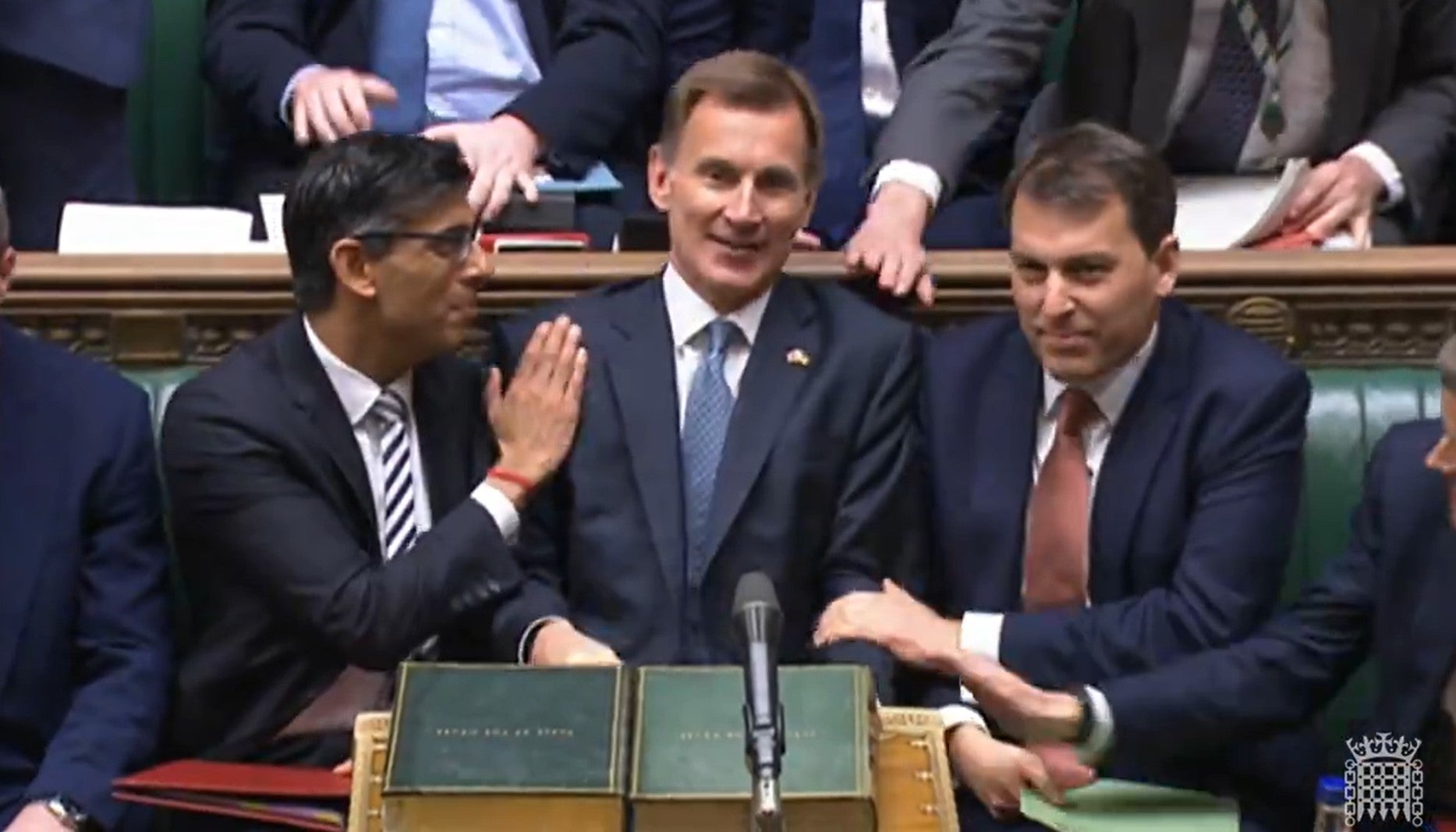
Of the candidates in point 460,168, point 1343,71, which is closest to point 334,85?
point 460,168

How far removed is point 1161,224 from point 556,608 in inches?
30.9

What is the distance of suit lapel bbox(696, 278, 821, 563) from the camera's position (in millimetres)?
2836

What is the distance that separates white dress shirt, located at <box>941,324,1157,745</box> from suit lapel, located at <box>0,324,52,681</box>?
1.00 meters

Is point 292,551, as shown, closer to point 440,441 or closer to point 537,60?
point 440,441

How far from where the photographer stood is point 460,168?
113 inches

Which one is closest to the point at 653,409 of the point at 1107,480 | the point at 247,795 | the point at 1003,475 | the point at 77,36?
the point at 1003,475

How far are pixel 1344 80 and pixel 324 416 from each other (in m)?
1.50

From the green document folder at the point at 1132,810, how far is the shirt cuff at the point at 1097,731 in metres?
0.04

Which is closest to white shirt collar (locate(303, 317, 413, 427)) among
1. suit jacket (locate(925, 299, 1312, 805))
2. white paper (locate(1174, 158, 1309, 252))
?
suit jacket (locate(925, 299, 1312, 805))

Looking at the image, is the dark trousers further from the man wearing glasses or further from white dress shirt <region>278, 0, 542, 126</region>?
the man wearing glasses

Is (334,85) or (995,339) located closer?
(995,339)

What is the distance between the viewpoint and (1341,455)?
Answer: 3252 millimetres

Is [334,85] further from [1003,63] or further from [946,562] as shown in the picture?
[946,562]

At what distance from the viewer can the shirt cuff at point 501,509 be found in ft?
9.20
